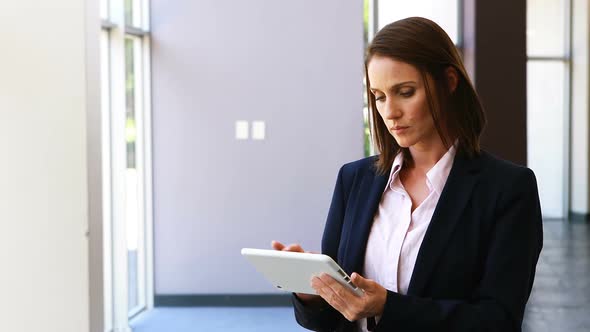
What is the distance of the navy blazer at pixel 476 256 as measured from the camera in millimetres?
1374

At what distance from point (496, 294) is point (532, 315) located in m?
4.67

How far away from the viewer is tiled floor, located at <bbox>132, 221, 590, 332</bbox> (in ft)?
18.4

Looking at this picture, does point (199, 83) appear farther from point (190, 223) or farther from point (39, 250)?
point (39, 250)

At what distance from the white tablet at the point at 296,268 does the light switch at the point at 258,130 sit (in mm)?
5246

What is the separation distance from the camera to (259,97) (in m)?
6.71

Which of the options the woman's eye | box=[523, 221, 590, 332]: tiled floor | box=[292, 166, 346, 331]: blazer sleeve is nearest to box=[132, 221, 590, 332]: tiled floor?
box=[523, 221, 590, 332]: tiled floor

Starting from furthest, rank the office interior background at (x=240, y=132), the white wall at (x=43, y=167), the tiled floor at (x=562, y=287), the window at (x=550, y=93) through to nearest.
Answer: the window at (x=550, y=93) < the office interior background at (x=240, y=132) < the tiled floor at (x=562, y=287) < the white wall at (x=43, y=167)

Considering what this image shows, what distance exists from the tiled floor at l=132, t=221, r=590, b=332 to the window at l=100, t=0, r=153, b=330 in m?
0.30

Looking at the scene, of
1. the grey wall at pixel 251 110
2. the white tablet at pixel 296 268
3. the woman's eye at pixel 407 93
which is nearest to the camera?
the white tablet at pixel 296 268

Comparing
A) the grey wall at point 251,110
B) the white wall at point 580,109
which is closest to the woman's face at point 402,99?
the grey wall at point 251,110

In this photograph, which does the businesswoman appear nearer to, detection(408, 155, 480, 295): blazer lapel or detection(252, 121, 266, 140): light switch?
detection(408, 155, 480, 295): blazer lapel

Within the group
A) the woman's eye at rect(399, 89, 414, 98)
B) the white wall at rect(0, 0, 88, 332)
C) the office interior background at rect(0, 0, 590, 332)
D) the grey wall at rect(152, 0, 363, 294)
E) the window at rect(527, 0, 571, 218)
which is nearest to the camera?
the woman's eye at rect(399, 89, 414, 98)

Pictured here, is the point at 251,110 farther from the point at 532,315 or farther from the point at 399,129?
the point at 399,129

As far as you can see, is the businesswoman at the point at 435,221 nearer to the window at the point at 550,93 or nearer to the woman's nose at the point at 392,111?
the woman's nose at the point at 392,111
